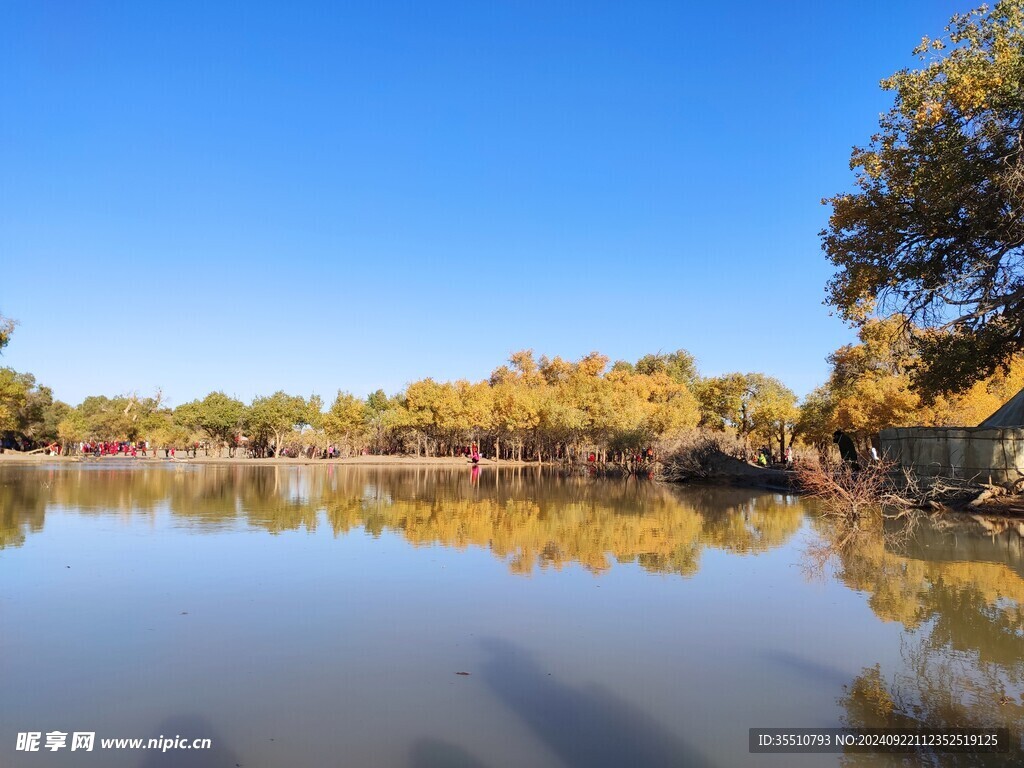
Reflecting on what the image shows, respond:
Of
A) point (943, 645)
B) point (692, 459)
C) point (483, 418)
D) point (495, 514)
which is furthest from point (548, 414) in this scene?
point (943, 645)

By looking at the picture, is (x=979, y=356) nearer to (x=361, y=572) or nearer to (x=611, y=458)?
(x=361, y=572)

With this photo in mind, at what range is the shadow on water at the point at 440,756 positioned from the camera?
416cm

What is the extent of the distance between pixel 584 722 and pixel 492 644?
6.12 ft

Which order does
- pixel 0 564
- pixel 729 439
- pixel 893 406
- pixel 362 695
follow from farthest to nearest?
pixel 729 439 < pixel 893 406 < pixel 0 564 < pixel 362 695

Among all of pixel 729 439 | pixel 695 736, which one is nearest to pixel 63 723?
pixel 695 736

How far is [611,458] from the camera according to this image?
61.8 m

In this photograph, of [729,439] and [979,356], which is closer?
[979,356]

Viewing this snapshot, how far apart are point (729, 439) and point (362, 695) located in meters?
37.3

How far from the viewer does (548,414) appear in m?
56.3

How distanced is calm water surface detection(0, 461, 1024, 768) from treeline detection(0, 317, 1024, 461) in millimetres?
24735

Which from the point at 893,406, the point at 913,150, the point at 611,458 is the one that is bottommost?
the point at 611,458

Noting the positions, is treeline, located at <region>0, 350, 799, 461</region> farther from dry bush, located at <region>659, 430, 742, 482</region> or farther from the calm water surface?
the calm water surface

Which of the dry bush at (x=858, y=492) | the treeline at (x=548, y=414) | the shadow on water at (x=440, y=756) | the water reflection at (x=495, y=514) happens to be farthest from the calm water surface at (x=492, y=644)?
the treeline at (x=548, y=414)

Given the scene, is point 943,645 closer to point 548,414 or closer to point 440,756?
point 440,756
